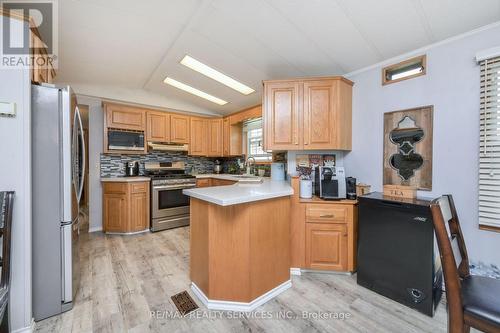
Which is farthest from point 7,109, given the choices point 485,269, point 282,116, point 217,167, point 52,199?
point 217,167

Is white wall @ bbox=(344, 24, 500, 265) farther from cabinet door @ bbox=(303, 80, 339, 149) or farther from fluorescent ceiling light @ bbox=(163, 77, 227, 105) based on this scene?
fluorescent ceiling light @ bbox=(163, 77, 227, 105)

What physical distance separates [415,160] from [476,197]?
0.52 metres

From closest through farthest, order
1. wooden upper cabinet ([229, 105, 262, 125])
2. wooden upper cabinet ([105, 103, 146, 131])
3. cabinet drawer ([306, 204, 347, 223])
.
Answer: cabinet drawer ([306, 204, 347, 223]) < wooden upper cabinet ([105, 103, 146, 131]) < wooden upper cabinet ([229, 105, 262, 125])

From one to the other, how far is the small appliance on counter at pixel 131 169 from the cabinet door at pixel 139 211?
587 millimetres

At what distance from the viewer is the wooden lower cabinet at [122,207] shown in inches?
139

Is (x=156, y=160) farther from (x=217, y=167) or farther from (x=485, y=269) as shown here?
(x=485, y=269)

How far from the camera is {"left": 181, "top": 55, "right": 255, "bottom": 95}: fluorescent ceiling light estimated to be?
2.96m

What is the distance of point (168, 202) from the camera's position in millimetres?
3850

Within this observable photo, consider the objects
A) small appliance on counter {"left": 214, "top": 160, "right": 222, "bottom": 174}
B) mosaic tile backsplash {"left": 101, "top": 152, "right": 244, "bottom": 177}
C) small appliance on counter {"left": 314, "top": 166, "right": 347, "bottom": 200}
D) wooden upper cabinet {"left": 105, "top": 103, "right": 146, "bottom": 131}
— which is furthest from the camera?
small appliance on counter {"left": 214, "top": 160, "right": 222, "bottom": 174}

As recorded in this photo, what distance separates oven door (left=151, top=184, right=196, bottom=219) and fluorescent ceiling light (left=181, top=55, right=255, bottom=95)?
1991mm

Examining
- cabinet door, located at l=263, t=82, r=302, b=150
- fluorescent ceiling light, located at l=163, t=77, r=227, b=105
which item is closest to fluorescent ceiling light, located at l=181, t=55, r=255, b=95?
fluorescent ceiling light, located at l=163, t=77, r=227, b=105

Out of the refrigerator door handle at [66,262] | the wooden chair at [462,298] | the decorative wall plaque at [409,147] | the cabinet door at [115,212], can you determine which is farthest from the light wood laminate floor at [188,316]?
the decorative wall plaque at [409,147]

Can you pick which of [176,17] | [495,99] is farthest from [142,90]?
[495,99]

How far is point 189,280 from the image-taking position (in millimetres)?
2168
